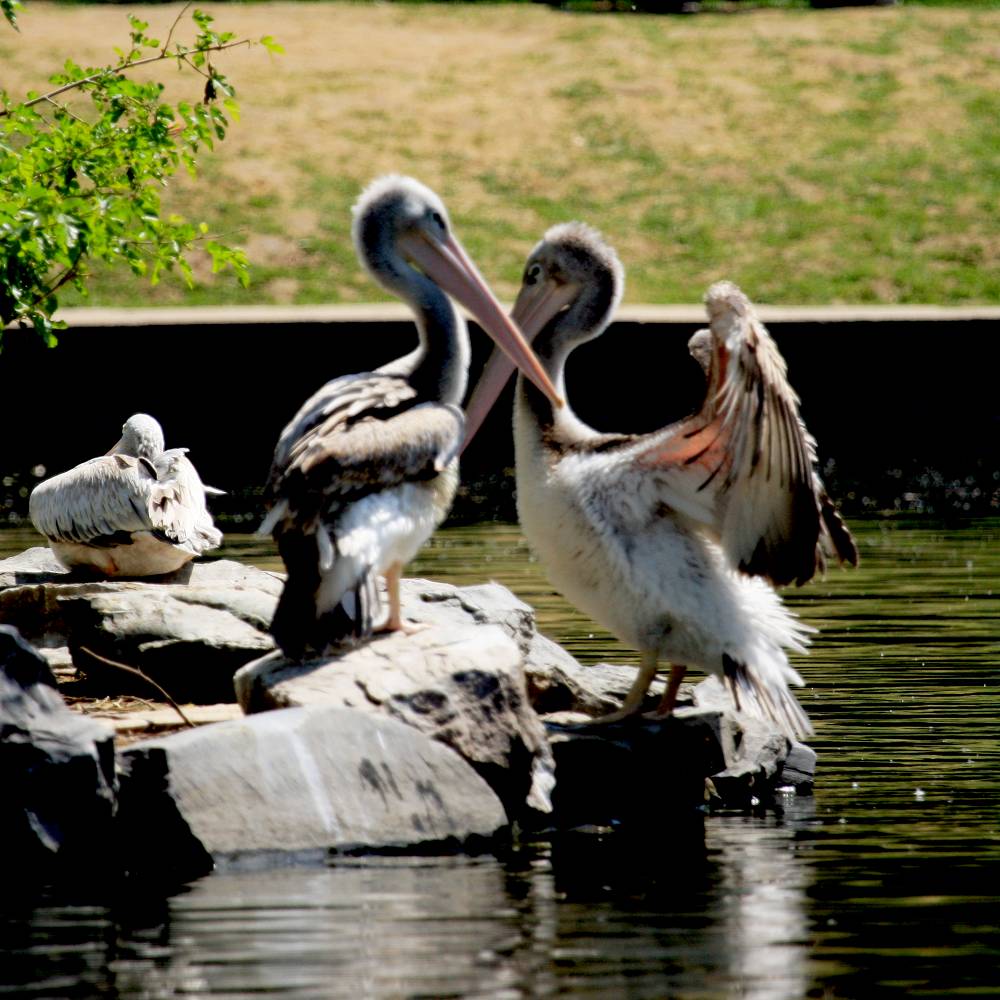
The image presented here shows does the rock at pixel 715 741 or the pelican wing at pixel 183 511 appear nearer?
the rock at pixel 715 741

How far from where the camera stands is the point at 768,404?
699 cm

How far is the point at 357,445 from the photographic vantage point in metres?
6.93

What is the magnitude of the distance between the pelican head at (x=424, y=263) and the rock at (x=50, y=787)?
1981 millimetres

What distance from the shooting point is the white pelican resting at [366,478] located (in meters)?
6.84

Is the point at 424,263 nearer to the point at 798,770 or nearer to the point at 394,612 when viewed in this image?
the point at 394,612

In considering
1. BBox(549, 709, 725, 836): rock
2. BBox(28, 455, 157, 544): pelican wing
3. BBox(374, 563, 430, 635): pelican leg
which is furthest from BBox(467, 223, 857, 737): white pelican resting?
BBox(28, 455, 157, 544): pelican wing

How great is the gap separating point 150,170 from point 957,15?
27.3m

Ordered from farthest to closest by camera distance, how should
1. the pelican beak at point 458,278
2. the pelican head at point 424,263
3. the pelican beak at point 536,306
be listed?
the pelican beak at point 536,306 < the pelican beak at point 458,278 < the pelican head at point 424,263

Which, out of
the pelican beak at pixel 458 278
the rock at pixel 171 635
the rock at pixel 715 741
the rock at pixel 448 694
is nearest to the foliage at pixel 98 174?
the pelican beak at pixel 458 278

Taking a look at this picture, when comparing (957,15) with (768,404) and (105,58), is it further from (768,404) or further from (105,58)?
(768,404)

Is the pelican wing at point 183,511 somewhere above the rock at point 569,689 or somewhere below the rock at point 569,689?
above

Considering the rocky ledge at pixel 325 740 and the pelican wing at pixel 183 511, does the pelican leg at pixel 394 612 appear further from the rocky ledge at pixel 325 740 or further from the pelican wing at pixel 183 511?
the pelican wing at pixel 183 511

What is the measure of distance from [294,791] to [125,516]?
2.35 m

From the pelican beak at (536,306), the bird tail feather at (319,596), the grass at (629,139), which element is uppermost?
the grass at (629,139)
